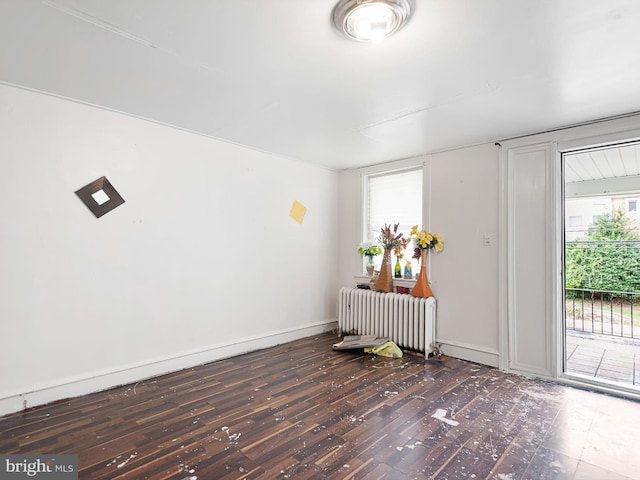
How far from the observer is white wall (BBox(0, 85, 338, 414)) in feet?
7.91

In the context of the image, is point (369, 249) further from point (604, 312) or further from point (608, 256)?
point (604, 312)

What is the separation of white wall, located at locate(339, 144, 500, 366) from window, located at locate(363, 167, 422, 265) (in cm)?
20

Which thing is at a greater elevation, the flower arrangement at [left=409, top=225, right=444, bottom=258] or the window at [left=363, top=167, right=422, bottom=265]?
the window at [left=363, top=167, right=422, bottom=265]

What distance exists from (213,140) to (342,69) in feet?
6.31

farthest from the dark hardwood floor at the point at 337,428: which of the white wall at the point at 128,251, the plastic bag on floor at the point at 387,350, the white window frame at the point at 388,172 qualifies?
the white window frame at the point at 388,172

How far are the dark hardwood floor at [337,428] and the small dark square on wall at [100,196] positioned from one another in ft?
5.08

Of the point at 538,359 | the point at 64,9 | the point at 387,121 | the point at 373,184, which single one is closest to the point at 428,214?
the point at 373,184

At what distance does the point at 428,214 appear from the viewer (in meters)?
3.94

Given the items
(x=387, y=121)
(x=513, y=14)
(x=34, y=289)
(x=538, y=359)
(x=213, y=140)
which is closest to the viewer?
(x=513, y=14)

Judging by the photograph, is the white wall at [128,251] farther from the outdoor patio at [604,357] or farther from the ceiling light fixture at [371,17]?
the outdoor patio at [604,357]

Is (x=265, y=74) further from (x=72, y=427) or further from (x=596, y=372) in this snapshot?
(x=596, y=372)

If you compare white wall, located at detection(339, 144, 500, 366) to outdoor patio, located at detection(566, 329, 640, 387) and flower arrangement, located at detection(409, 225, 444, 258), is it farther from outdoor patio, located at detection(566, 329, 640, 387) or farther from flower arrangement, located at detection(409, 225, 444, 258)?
outdoor patio, located at detection(566, 329, 640, 387)

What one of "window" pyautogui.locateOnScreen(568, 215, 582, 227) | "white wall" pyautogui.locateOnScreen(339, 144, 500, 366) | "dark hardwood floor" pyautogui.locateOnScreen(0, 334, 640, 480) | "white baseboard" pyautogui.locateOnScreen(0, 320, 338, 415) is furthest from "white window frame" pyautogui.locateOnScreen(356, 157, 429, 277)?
"window" pyautogui.locateOnScreen(568, 215, 582, 227)

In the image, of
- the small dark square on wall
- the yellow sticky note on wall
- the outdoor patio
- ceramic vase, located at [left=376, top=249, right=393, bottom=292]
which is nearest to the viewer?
the small dark square on wall
